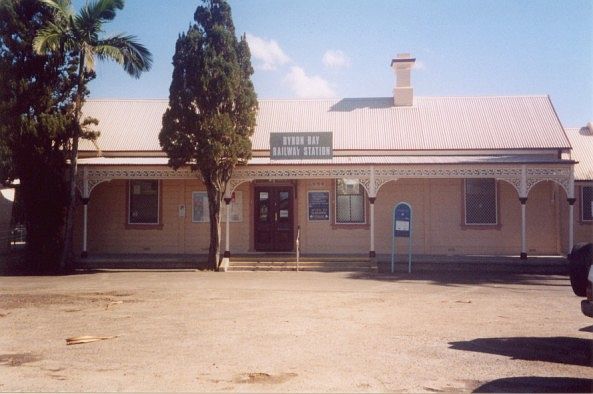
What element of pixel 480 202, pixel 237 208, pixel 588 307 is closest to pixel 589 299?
pixel 588 307

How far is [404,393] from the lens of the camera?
16.6 feet

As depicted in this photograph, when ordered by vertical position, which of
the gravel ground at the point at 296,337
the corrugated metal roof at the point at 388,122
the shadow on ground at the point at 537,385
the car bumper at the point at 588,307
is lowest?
the shadow on ground at the point at 537,385

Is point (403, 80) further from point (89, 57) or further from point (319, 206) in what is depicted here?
point (89, 57)

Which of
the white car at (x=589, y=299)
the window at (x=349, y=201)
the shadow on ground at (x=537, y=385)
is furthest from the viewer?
the window at (x=349, y=201)

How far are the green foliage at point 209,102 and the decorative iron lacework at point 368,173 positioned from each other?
3.73 ft

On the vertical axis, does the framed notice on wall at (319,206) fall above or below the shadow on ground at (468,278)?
above

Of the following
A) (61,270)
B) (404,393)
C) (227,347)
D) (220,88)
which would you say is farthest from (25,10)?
(404,393)

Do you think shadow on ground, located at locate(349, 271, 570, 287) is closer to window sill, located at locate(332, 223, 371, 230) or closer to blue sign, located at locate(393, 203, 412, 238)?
blue sign, located at locate(393, 203, 412, 238)

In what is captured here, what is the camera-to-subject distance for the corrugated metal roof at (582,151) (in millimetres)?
18453

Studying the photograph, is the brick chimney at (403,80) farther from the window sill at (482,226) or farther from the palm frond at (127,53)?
the palm frond at (127,53)

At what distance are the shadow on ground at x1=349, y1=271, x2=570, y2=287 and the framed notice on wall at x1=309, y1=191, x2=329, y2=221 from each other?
356 centimetres

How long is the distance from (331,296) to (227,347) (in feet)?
14.9

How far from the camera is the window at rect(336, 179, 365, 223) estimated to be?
1828 centimetres

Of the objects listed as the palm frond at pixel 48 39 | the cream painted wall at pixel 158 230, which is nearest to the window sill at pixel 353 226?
the cream painted wall at pixel 158 230
